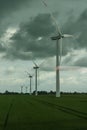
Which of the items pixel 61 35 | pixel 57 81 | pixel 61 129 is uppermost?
pixel 61 35

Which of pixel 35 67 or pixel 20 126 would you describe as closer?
pixel 20 126

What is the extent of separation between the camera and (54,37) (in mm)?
124250

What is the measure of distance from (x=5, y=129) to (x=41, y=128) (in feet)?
8.10

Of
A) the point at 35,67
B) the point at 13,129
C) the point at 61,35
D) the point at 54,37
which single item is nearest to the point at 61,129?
the point at 13,129

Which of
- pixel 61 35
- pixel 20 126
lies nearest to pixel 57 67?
pixel 61 35

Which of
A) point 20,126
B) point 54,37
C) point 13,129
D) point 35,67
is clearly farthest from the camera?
point 35,67

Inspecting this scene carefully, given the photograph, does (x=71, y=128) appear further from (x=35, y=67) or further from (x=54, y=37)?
(x=35, y=67)

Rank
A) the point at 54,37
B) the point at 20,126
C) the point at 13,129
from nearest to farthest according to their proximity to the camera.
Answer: the point at 13,129, the point at 20,126, the point at 54,37

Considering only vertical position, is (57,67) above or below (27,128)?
above

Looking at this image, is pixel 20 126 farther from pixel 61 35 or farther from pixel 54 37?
pixel 54 37

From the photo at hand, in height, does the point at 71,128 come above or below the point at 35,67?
below

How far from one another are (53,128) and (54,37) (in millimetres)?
95278

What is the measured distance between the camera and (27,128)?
2992 centimetres

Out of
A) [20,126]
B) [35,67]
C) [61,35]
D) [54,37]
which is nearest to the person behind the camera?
[20,126]
